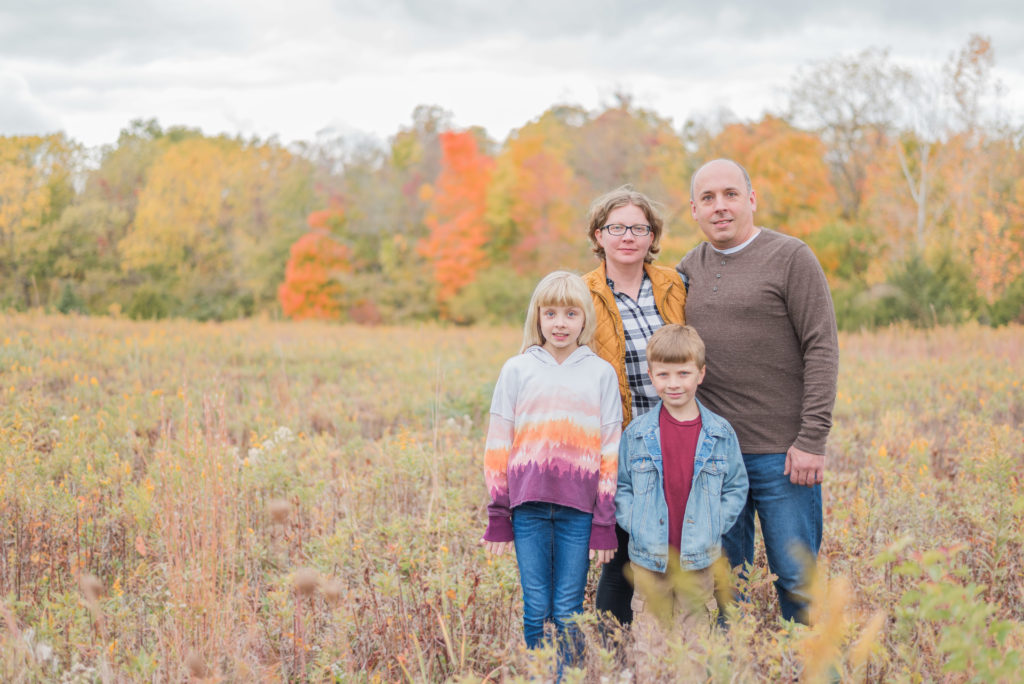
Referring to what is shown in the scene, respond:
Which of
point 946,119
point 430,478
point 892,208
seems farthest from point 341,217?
point 430,478

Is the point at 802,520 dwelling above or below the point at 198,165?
below

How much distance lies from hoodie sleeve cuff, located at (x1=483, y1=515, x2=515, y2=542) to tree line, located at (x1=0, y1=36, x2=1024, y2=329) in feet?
57.8

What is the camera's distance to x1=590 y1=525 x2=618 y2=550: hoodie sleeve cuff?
2.76 metres

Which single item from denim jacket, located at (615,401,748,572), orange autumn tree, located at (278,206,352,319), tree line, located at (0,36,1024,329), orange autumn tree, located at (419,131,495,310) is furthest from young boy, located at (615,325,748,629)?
orange autumn tree, located at (278,206,352,319)

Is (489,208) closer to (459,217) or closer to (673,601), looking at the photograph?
(459,217)

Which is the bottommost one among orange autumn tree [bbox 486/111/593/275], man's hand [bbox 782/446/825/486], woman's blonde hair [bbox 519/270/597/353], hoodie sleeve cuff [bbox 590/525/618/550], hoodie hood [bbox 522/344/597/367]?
hoodie sleeve cuff [bbox 590/525/618/550]

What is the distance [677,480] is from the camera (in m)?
2.86

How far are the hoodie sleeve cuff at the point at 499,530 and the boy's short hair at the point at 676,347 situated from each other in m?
0.87

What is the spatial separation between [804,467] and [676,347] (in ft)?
2.29

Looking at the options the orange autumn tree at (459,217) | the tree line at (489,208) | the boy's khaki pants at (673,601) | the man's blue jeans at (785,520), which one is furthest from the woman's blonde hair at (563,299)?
the orange autumn tree at (459,217)

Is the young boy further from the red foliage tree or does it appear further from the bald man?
the red foliage tree

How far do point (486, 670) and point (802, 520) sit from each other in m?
1.47

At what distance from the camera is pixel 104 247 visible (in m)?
33.4

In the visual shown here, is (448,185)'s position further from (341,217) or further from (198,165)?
(198,165)
